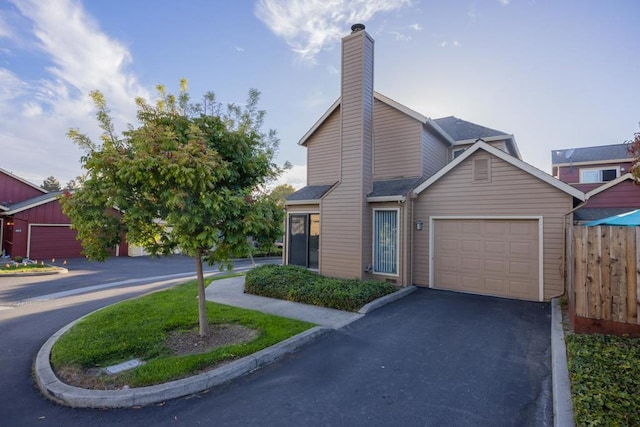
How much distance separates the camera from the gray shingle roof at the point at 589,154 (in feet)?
72.1

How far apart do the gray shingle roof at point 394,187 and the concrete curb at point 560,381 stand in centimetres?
566

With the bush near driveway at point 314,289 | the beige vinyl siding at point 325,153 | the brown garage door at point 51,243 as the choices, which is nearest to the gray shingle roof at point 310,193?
the beige vinyl siding at point 325,153

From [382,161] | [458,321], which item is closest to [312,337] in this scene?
[458,321]

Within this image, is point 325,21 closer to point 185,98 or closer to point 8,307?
point 185,98

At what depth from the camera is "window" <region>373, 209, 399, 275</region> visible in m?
10.4

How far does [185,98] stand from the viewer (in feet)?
18.5

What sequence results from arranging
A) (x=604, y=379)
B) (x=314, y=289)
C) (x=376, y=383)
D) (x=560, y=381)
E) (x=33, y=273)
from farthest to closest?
(x=33, y=273), (x=314, y=289), (x=376, y=383), (x=560, y=381), (x=604, y=379)

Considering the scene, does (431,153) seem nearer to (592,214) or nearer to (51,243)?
(592,214)

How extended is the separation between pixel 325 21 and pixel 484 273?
1029 centimetres

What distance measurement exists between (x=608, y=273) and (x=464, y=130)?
11.3 meters

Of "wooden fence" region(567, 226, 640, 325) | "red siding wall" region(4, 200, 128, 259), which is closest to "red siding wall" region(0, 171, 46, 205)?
"red siding wall" region(4, 200, 128, 259)

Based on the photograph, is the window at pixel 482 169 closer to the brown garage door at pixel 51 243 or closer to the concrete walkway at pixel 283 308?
the concrete walkway at pixel 283 308

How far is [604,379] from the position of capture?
3.74 metres

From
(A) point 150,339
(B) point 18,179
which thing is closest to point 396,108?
(A) point 150,339
